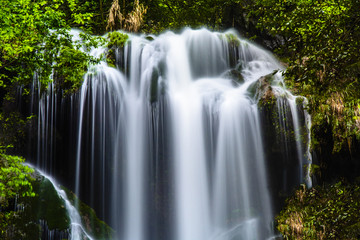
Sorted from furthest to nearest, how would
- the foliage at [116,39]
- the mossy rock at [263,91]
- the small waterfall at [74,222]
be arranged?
the foliage at [116,39], the mossy rock at [263,91], the small waterfall at [74,222]

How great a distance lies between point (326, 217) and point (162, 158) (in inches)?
225

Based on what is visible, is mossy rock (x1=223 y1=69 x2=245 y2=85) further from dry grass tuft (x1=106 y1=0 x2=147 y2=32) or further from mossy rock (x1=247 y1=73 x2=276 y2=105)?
dry grass tuft (x1=106 y1=0 x2=147 y2=32)

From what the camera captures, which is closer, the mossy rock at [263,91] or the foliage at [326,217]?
the foliage at [326,217]

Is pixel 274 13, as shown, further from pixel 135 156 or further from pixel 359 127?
pixel 135 156

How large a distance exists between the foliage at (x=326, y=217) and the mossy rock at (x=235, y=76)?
5073 mm

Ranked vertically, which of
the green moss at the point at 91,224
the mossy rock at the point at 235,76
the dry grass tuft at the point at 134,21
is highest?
the dry grass tuft at the point at 134,21

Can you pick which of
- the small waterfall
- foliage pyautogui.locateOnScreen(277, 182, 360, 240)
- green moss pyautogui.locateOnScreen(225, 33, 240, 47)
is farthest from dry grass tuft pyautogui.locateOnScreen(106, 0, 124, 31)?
foliage pyautogui.locateOnScreen(277, 182, 360, 240)

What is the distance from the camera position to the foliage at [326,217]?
5.02 m

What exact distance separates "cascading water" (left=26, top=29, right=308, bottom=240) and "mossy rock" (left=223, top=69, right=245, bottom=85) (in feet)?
6.00

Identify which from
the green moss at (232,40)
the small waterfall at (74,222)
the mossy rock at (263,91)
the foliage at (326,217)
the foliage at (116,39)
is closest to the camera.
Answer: the foliage at (326,217)

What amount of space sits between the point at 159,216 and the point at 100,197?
6.01ft

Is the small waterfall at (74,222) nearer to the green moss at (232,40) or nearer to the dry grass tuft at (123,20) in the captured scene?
the dry grass tuft at (123,20)

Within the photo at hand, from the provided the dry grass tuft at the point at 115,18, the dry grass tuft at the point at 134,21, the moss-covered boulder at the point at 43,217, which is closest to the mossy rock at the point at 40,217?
the moss-covered boulder at the point at 43,217

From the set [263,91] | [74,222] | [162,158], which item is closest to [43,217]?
[74,222]
